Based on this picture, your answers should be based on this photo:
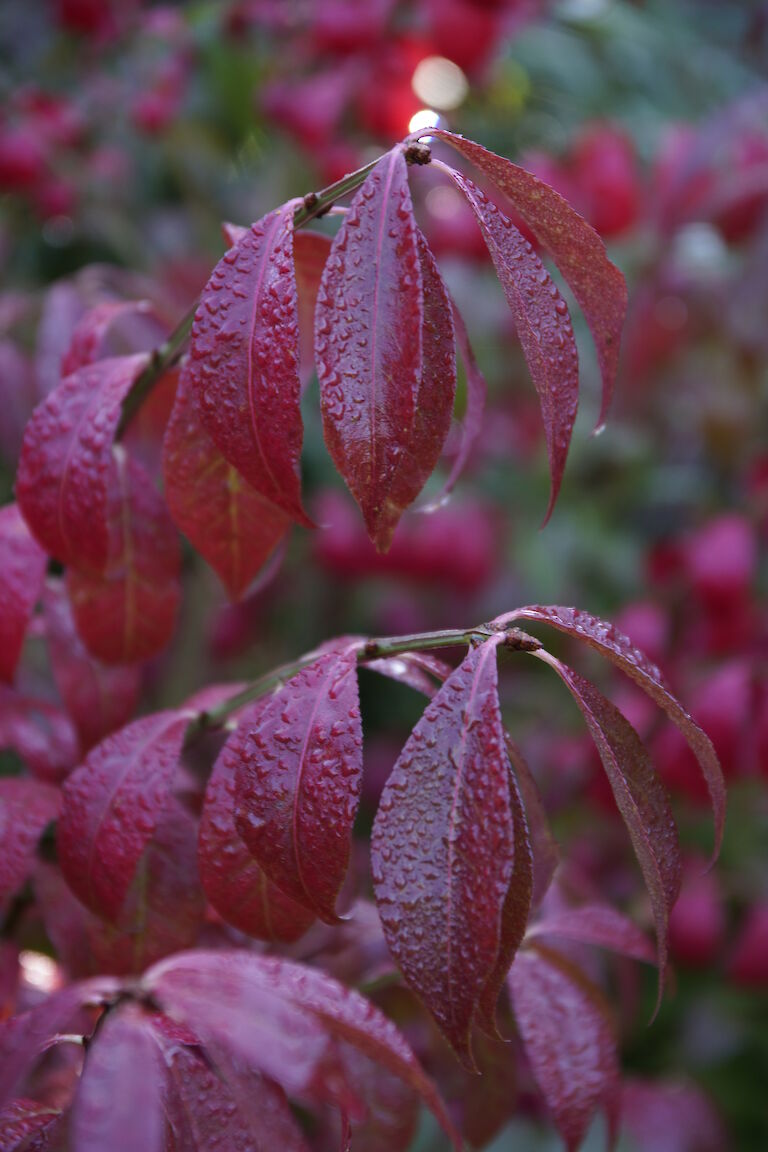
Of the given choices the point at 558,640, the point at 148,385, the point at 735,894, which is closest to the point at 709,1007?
the point at 735,894

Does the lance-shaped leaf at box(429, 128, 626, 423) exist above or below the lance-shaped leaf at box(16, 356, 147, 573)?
above

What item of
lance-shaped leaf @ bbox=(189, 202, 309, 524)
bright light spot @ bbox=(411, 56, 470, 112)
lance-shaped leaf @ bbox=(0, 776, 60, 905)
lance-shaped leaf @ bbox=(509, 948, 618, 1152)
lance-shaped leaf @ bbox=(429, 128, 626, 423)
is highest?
bright light spot @ bbox=(411, 56, 470, 112)

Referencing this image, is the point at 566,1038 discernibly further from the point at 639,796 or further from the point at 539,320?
the point at 539,320

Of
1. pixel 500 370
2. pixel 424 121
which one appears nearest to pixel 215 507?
pixel 424 121

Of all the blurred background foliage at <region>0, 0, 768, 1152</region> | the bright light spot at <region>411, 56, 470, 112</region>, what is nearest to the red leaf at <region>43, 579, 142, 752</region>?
the blurred background foliage at <region>0, 0, 768, 1152</region>

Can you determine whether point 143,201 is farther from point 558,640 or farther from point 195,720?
point 195,720

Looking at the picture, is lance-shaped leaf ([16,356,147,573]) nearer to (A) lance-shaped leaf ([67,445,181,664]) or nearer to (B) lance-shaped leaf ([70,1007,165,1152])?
(A) lance-shaped leaf ([67,445,181,664])

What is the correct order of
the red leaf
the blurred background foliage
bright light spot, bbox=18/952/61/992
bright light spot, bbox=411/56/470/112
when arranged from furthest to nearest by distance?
bright light spot, bbox=411/56/470/112, the blurred background foliage, bright light spot, bbox=18/952/61/992, the red leaf
